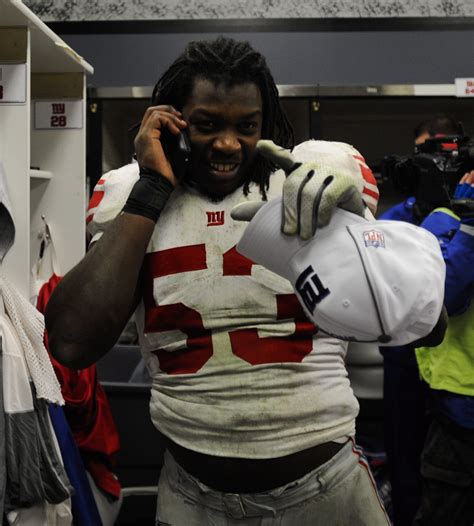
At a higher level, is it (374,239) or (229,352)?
(374,239)

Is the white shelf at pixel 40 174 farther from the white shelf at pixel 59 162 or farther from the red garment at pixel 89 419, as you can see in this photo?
the red garment at pixel 89 419

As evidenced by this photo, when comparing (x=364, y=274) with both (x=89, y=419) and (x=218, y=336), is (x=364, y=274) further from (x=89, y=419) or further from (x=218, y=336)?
(x=89, y=419)

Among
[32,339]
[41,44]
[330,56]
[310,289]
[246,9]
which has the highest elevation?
[246,9]

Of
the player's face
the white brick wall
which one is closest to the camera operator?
the player's face

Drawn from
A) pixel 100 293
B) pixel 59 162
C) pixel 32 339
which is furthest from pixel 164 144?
pixel 59 162

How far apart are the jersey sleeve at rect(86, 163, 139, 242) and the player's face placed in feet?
0.49

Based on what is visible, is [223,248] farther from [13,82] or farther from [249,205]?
[13,82]

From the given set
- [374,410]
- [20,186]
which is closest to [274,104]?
[20,186]

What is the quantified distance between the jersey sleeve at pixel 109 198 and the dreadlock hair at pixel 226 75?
0.15 metres

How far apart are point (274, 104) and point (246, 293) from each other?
38cm

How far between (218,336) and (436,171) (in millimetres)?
1256

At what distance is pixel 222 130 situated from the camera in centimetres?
118

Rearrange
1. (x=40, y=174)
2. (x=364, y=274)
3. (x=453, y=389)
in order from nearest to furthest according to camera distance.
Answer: (x=364, y=274), (x=453, y=389), (x=40, y=174)

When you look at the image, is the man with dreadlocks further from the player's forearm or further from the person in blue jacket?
the person in blue jacket
